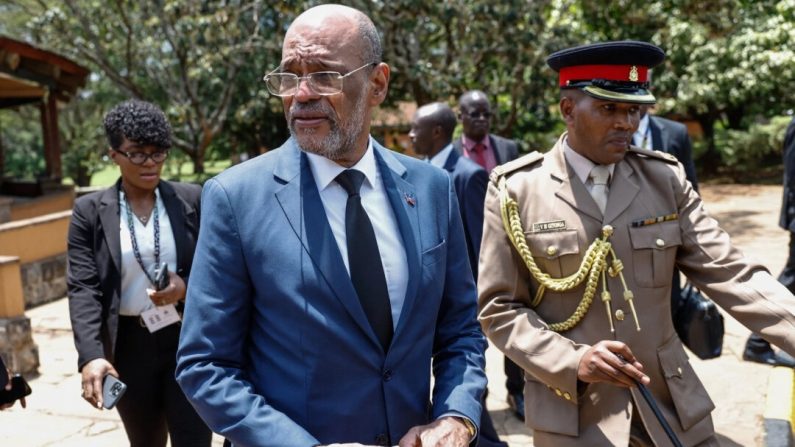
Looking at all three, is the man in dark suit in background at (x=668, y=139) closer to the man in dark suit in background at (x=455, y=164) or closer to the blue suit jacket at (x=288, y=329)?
the man in dark suit in background at (x=455, y=164)

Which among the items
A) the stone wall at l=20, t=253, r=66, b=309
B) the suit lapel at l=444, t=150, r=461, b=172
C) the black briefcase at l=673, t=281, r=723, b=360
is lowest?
the stone wall at l=20, t=253, r=66, b=309

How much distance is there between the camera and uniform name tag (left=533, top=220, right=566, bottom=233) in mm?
2865

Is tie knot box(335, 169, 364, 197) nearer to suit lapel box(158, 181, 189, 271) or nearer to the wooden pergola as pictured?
suit lapel box(158, 181, 189, 271)

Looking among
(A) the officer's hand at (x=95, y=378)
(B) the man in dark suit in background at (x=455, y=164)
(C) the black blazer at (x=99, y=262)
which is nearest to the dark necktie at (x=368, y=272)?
(A) the officer's hand at (x=95, y=378)

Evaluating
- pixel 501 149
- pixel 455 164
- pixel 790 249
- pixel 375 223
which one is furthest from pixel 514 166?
pixel 790 249

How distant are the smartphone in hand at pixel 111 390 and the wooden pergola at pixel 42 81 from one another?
10501mm

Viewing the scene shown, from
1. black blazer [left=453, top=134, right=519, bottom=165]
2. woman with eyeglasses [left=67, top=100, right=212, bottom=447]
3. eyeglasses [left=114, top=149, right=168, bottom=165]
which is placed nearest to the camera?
woman with eyeglasses [left=67, top=100, right=212, bottom=447]

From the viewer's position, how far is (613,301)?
2836 mm

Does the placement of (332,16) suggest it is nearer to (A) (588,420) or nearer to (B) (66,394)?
(A) (588,420)

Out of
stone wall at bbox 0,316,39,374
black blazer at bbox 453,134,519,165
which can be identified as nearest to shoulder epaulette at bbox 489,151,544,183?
black blazer at bbox 453,134,519,165

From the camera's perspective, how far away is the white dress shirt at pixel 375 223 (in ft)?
7.03

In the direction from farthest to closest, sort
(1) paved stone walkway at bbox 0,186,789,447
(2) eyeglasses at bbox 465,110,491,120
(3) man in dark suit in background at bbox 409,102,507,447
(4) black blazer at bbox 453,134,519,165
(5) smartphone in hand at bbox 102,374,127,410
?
(4) black blazer at bbox 453,134,519,165, (2) eyeglasses at bbox 465,110,491,120, (1) paved stone walkway at bbox 0,186,789,447, (3) man in dark suit in background at bbox 409,102,507,447, (5) smartphone in hand at bbox 102,374,127,410

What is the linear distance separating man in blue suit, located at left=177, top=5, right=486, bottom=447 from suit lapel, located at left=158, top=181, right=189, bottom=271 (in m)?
1.70

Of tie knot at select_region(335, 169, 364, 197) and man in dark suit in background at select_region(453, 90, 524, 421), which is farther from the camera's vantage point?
man in dark suit in background at select_region(453, 90, 524, 421)
